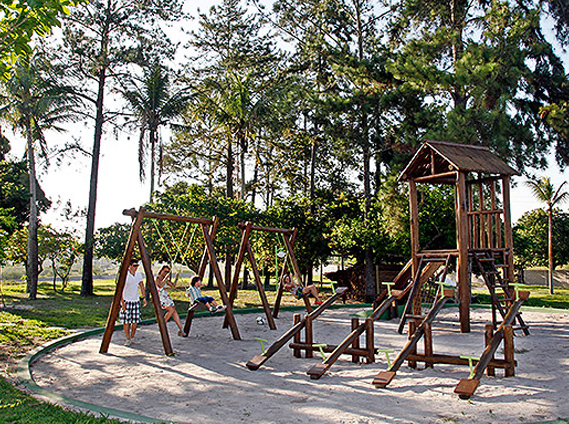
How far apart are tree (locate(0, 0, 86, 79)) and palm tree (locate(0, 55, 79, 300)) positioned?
48.8 feet

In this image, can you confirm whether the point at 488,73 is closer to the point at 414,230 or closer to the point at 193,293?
the point at 414,230

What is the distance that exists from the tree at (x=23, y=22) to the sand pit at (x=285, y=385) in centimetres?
437

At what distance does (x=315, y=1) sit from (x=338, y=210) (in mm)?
9996

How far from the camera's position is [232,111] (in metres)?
24.3

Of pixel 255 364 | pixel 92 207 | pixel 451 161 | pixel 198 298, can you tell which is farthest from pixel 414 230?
pixel 92 207

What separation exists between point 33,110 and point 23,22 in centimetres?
1629

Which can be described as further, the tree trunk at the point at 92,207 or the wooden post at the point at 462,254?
the tree trunk at the point at 92,207

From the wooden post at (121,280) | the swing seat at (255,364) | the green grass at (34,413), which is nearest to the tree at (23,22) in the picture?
the wooden post at (121,280)

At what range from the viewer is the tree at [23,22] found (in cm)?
621

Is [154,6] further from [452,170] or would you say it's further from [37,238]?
[452,170]

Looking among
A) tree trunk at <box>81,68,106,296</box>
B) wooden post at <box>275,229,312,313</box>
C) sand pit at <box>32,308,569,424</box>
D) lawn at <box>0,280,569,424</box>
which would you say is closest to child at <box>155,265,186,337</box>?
sand pit at <box>32,308,569,424</box>

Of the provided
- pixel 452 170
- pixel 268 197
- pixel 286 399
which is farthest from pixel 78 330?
pixel 268 197

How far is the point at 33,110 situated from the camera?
68.5 feet

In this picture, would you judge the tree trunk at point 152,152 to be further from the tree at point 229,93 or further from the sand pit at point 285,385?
the sand pit at point 285,385
